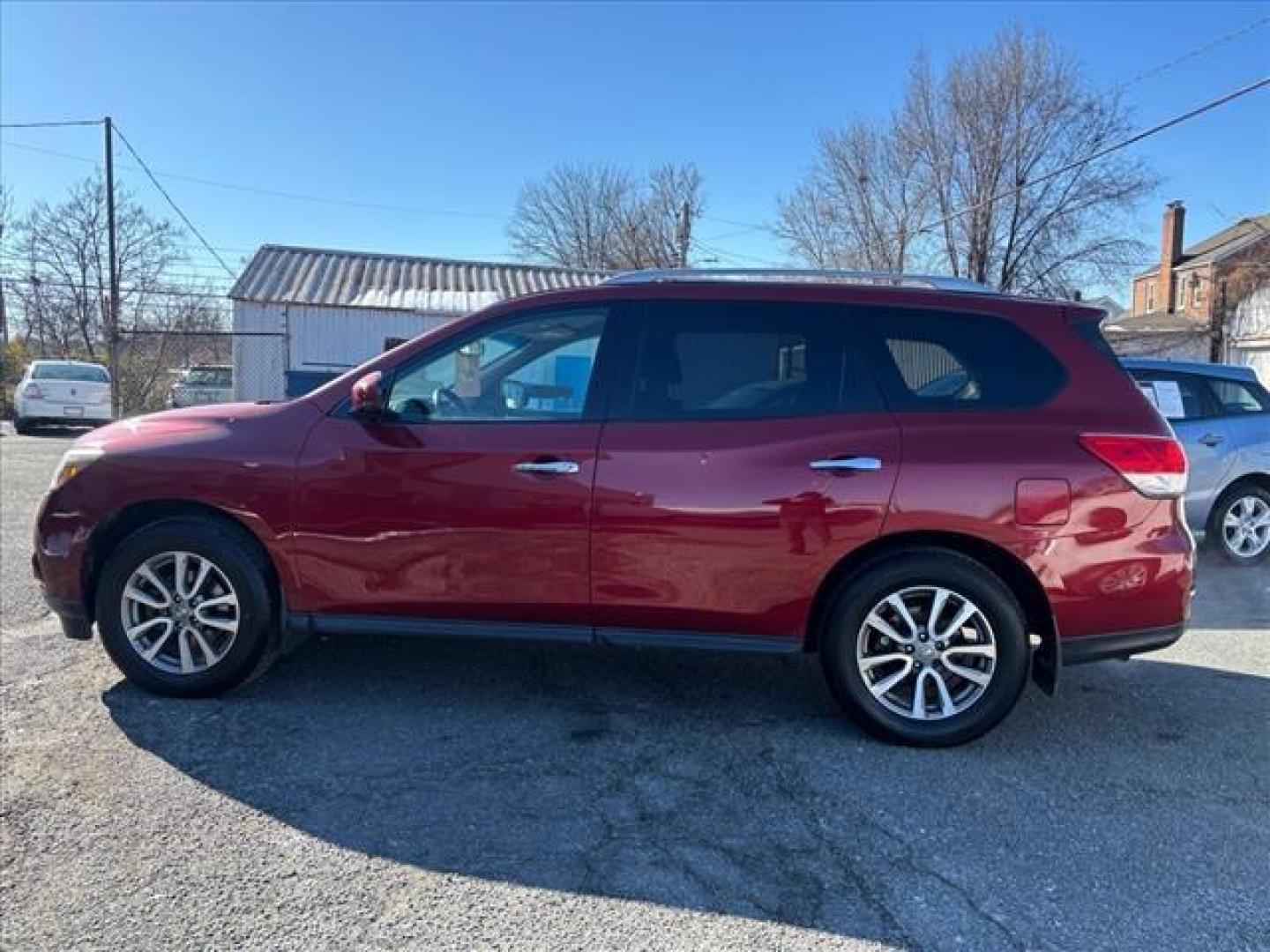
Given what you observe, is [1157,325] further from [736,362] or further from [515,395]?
[515,395]

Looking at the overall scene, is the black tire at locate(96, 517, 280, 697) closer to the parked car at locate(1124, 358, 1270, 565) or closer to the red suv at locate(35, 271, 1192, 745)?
the red suv at locate(35, 271, 1192, 745)

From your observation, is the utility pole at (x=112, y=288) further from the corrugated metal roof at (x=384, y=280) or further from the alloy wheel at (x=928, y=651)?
→ the alloy wheel at (x=928, y=651)

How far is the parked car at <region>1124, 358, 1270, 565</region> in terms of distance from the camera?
7344 mm

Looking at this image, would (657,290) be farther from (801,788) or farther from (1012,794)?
(1012,794)

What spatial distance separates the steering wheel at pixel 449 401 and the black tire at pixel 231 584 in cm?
102

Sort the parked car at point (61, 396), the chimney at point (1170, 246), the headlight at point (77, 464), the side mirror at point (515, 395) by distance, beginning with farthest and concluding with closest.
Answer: the chimney at point (1170, 246) < the parked car at point (61, 396) < the headlight at point (77, 464) < the side mirror at point (515, 395)

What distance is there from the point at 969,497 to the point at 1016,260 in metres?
Answer: 25.8

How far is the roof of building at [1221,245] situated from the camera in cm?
3362

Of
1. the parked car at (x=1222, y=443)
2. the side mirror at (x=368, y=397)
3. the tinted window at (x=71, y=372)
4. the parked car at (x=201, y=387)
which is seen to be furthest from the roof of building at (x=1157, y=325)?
the side mirror at (x=368, y=397)

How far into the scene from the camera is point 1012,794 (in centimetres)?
337

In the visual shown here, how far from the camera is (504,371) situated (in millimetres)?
3982

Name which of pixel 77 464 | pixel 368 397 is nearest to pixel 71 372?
pixel 77 464

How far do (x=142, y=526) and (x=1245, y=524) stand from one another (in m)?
7.94

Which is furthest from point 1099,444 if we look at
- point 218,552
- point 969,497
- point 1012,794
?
point 218,552
